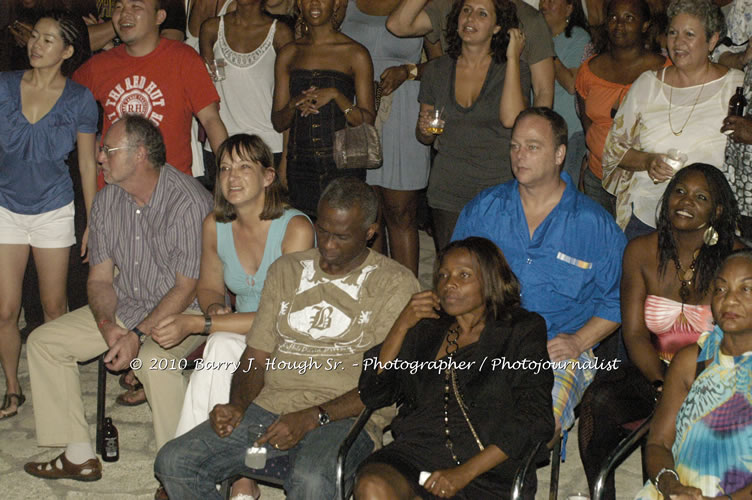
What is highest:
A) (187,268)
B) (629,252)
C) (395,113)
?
(395,113)

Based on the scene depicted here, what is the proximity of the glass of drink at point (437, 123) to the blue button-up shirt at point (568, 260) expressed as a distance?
88 cm

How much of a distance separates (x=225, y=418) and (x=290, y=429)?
30 centimetres

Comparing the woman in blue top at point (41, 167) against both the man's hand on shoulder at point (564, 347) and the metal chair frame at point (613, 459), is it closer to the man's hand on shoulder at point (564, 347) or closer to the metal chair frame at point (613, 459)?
the man's hand on shoulder at point (564, 347)

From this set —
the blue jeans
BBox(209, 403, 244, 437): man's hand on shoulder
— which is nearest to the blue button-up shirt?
the blue jeans

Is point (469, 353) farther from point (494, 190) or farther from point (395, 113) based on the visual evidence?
point (395, 113)

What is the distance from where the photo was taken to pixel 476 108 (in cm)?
483

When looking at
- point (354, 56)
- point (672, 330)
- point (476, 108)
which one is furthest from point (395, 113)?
point (672, 330)

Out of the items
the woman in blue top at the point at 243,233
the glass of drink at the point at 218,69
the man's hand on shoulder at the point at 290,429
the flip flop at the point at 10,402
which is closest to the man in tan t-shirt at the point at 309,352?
the man's hand on shoulder at the point at 290,429

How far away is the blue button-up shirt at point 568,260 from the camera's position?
160 inches

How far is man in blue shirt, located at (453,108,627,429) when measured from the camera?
4.05 meters

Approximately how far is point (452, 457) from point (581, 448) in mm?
700

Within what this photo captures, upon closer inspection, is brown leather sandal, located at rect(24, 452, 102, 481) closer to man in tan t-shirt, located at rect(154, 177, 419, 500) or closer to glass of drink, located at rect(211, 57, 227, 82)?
man in tan t-shirt, located at rect(154, 177, 419, 500)

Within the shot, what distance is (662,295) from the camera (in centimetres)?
395

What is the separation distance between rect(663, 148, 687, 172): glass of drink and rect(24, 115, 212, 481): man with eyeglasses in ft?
7.24
